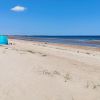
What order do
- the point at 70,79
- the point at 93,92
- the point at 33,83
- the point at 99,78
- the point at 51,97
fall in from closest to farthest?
the point at 51,97
the point at 93,92
the point at 33,83
the point at 70,79
the point at 99,78

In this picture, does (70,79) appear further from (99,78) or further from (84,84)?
(99,78)

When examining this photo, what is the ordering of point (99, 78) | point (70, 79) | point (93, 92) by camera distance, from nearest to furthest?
point (93, 92) < point (70, 79) < point (99, 78)

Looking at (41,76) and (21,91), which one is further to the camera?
(41,76)

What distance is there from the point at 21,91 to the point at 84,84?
6.78ft

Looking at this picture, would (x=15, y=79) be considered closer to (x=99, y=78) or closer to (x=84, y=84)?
(x=84, y=84)

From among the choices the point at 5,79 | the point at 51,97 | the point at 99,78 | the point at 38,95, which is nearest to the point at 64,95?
the point at 51,97

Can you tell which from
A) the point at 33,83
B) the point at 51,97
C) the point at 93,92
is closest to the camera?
the point at 51,97

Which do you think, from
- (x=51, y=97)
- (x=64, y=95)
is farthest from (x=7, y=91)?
(x=64, y=95)

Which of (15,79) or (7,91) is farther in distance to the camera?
(15,79)

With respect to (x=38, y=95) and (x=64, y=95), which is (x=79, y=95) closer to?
(x=64, y=95)

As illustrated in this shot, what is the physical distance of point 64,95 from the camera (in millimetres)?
4844

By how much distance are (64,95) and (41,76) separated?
1.75m

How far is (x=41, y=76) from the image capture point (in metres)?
6.45

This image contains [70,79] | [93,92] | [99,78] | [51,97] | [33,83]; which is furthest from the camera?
[99,78]
